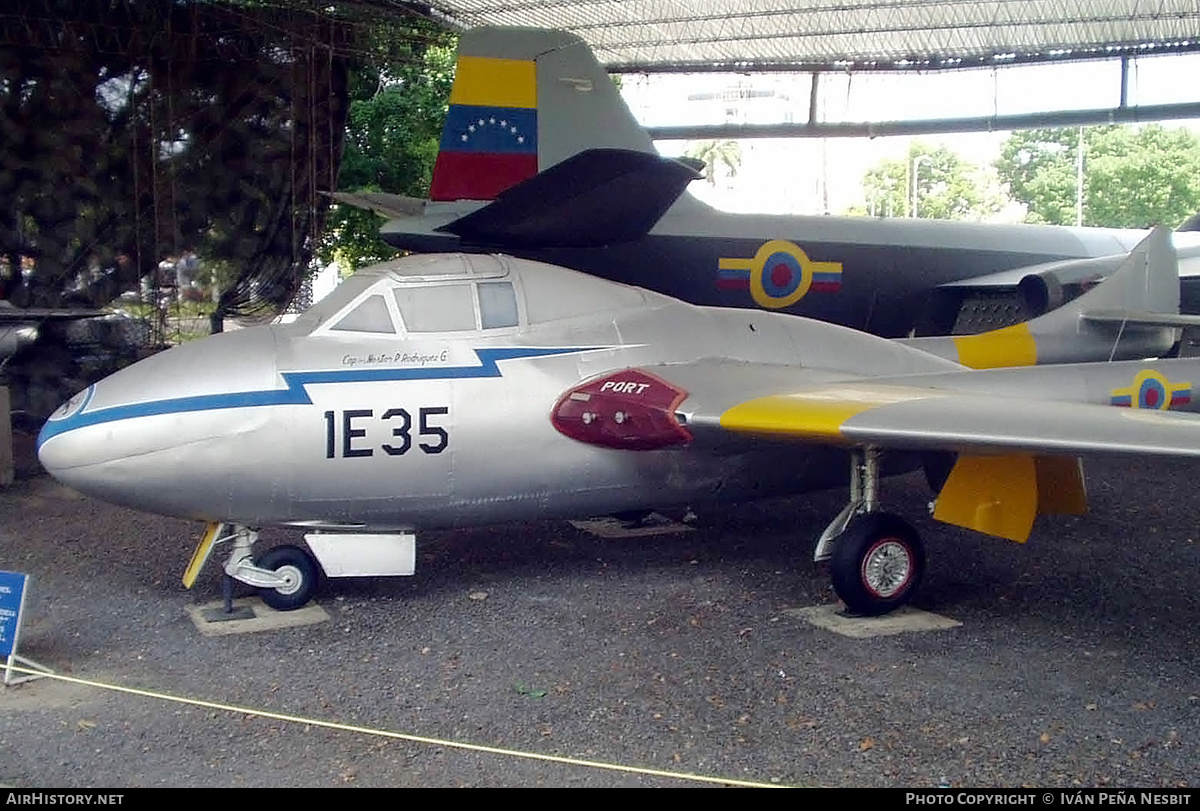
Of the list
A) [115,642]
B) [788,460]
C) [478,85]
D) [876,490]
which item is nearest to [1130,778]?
[876,490]

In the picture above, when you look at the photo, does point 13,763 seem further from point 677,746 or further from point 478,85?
point 478,85

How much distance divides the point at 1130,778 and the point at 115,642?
511cm

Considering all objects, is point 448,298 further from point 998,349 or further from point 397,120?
point 397,120

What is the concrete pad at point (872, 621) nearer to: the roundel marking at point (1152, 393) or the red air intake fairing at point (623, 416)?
the red air intake fairing at point (623, 416)

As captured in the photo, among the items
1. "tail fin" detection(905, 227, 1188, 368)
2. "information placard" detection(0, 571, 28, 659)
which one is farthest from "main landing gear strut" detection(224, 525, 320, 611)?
"tail fin" detection(905, 227, 1188, 368)

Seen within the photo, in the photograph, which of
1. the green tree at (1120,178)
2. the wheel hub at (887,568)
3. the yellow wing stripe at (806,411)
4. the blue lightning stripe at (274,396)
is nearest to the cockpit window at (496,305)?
the blue lightning stripe at (274,396)

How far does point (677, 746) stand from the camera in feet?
14.8

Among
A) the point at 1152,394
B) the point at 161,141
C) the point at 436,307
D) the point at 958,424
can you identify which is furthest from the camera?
the point at 161,141

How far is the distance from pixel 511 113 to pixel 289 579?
20.8 ft

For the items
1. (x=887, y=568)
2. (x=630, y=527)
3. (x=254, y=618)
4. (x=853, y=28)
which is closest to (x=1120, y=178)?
(x=853, y=28)

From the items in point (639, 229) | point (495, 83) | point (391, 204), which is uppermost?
point (495, 83)

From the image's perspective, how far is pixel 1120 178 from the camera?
42094mm

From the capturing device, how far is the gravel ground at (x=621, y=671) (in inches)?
171

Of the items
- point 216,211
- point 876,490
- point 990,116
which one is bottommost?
point 876,490
